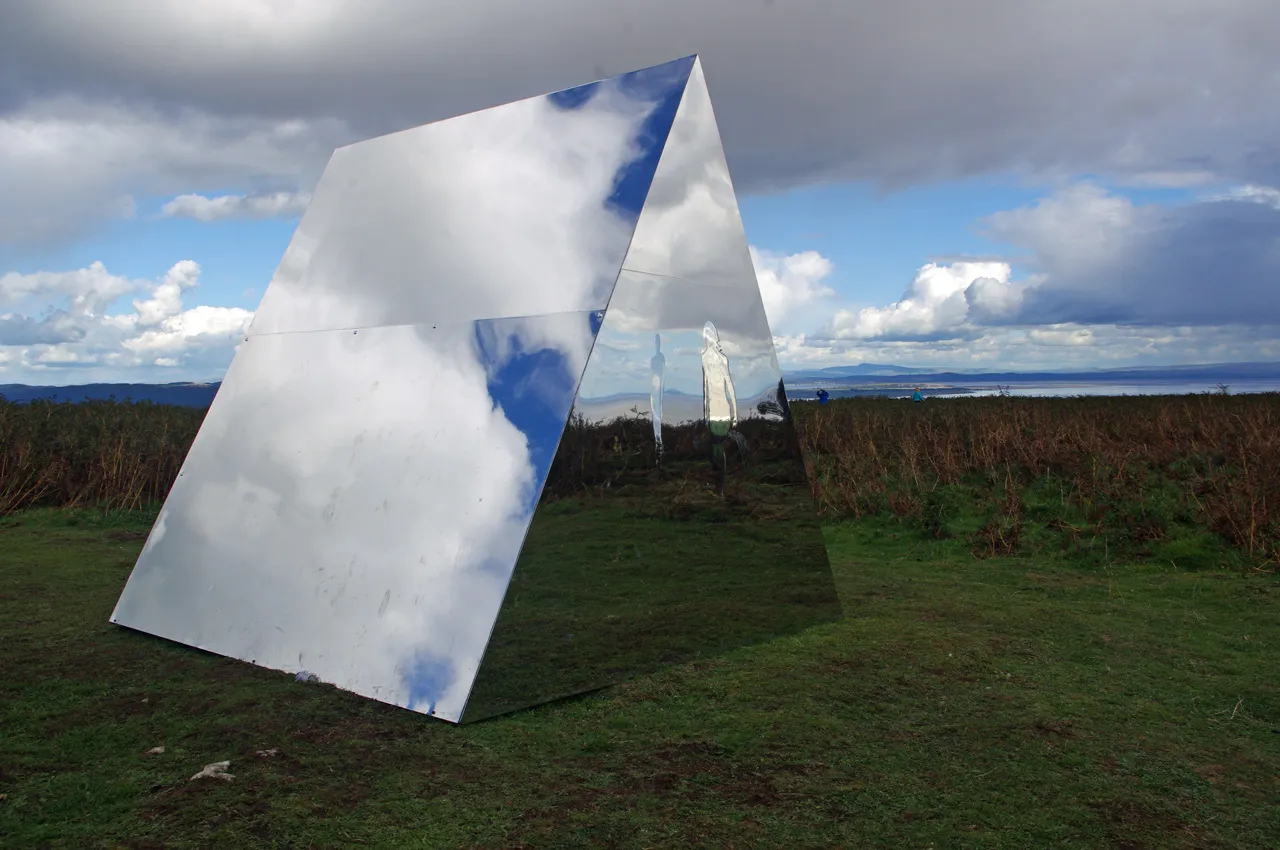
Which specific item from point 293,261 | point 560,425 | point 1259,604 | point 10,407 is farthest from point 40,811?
point 10,407

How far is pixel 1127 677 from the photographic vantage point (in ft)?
16.1

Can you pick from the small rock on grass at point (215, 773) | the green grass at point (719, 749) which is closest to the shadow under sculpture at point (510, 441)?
the green grass at point (719, 749)

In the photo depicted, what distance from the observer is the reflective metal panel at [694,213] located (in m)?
4.59

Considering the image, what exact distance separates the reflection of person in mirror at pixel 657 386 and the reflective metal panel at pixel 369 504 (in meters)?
0.49

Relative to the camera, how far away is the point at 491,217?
503 cm

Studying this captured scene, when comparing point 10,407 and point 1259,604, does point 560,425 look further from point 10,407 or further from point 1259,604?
point 10,407


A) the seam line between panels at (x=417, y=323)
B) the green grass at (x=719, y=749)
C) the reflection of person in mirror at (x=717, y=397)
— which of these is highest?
the seam line between panels at (x=417, y=323)

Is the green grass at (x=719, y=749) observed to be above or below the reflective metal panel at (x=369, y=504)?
below

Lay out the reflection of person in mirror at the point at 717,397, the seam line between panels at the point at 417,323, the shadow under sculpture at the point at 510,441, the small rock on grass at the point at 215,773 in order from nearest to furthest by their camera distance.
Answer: the small rock on grass at the point at 215,773, the shadow under sculpture at the point at 510,441, the seam line between panels at the point at 417,323, the reflection of person in mirror at the point at 717,397

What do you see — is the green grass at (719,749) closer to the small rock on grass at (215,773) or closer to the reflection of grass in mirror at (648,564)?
the small rock on grass at (215,773)

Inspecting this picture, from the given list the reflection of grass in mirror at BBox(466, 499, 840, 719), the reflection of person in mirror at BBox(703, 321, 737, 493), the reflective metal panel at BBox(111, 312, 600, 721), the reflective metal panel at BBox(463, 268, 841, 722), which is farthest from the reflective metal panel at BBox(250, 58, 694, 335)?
the reflection of grass in mirror at BBox(466, 499, 840, 719)

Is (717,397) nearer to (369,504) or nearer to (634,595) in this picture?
(634,595)

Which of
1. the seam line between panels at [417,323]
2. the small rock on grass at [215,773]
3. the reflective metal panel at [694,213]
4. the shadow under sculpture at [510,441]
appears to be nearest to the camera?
the small rock on grass at [215,773]

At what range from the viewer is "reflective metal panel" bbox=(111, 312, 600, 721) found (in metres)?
4.07
